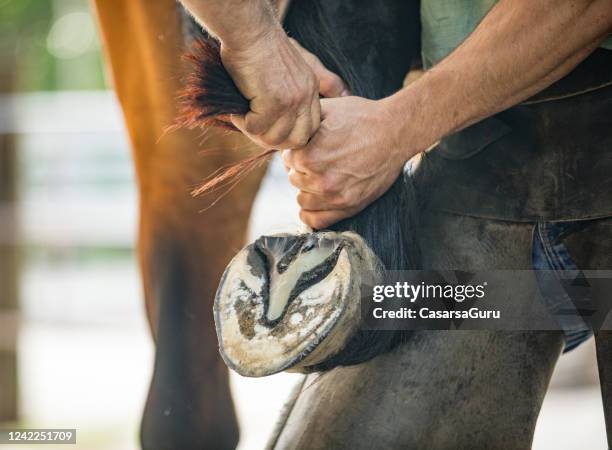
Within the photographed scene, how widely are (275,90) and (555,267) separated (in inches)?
9.4

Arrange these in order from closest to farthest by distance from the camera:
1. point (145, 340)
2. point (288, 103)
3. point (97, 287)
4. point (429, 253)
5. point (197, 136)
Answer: point (288, 103) < point (429, 253) < point (197, 136) < point (145, 340) < point (97, 287)

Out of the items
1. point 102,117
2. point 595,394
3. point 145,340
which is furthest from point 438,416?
point 102,117

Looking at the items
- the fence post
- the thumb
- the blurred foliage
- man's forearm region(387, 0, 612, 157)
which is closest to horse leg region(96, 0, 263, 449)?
the thumb

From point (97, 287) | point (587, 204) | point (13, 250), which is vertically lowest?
point (97, 287)

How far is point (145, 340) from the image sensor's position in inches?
98.0

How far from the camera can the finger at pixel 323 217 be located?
2.35 feet

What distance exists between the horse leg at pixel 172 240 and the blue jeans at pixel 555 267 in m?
0.47

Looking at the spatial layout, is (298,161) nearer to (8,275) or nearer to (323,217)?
(323,217)

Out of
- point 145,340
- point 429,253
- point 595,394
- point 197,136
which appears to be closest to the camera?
point 429,253

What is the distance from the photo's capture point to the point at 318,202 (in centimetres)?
71

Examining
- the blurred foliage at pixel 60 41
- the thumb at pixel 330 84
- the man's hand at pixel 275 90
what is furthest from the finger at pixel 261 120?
the blurred foliage at pixel 60 41

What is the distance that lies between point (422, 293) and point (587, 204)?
0.14 metres

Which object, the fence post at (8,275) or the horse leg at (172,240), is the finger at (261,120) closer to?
the horse leg at (172,240)

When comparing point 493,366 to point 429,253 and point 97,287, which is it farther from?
point 97,287
